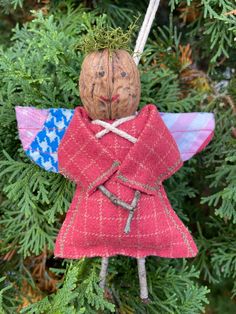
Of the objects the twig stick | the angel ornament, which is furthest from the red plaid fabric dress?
the twig stick

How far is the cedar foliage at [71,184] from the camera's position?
79cm

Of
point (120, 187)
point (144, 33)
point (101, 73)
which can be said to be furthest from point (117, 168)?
point (144, 33)

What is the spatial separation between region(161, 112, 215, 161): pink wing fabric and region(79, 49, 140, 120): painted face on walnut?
0.38 feet

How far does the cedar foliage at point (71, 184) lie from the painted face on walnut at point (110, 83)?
143 millimetres

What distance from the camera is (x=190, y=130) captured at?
756 millimetres

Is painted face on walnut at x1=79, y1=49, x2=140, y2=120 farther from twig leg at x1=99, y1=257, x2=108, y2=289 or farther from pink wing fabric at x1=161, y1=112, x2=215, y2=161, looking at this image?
twig leg at x1=99, y1=257, x2=108, y2=289

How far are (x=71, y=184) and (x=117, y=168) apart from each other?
192 millimetres

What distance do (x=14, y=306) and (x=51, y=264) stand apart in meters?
0.20

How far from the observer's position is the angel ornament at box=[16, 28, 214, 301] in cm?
65

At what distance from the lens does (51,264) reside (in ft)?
3.52

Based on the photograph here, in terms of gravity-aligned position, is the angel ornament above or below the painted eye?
below

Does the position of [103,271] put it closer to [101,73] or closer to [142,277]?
[142,277]

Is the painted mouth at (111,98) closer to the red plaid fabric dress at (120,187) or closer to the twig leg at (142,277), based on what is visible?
the red plaid fabric dress at (120,187)

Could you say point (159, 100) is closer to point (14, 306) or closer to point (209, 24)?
point (209, 24)
